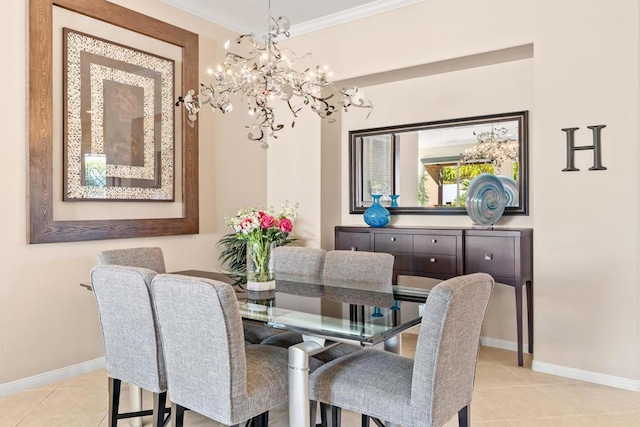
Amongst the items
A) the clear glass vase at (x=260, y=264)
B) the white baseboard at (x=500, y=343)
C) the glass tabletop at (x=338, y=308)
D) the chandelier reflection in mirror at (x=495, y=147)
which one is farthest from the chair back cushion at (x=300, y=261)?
the white baseboard at (x=500, y=343)

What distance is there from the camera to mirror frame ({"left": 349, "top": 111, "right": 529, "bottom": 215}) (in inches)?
147

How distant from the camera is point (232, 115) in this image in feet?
15.2

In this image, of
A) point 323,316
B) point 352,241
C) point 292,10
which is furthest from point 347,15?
point 323,316

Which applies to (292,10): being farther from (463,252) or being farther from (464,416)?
(464,416)

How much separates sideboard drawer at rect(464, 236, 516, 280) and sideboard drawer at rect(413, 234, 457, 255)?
0.11 metres

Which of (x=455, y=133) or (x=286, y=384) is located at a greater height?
(x=455, y=133)

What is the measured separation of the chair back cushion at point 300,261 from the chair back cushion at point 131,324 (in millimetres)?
1216

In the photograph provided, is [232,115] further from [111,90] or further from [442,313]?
[442,313]

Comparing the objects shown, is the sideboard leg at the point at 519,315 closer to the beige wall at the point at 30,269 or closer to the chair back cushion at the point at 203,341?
the chair back cushion at the point at 203,341

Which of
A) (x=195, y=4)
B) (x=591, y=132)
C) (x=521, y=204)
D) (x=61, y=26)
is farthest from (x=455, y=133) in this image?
(x=61, y=26)

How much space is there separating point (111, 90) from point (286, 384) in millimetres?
2715

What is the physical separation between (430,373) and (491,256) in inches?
79.3

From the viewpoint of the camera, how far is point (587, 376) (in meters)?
3.22

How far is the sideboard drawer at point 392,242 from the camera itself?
152 inches
